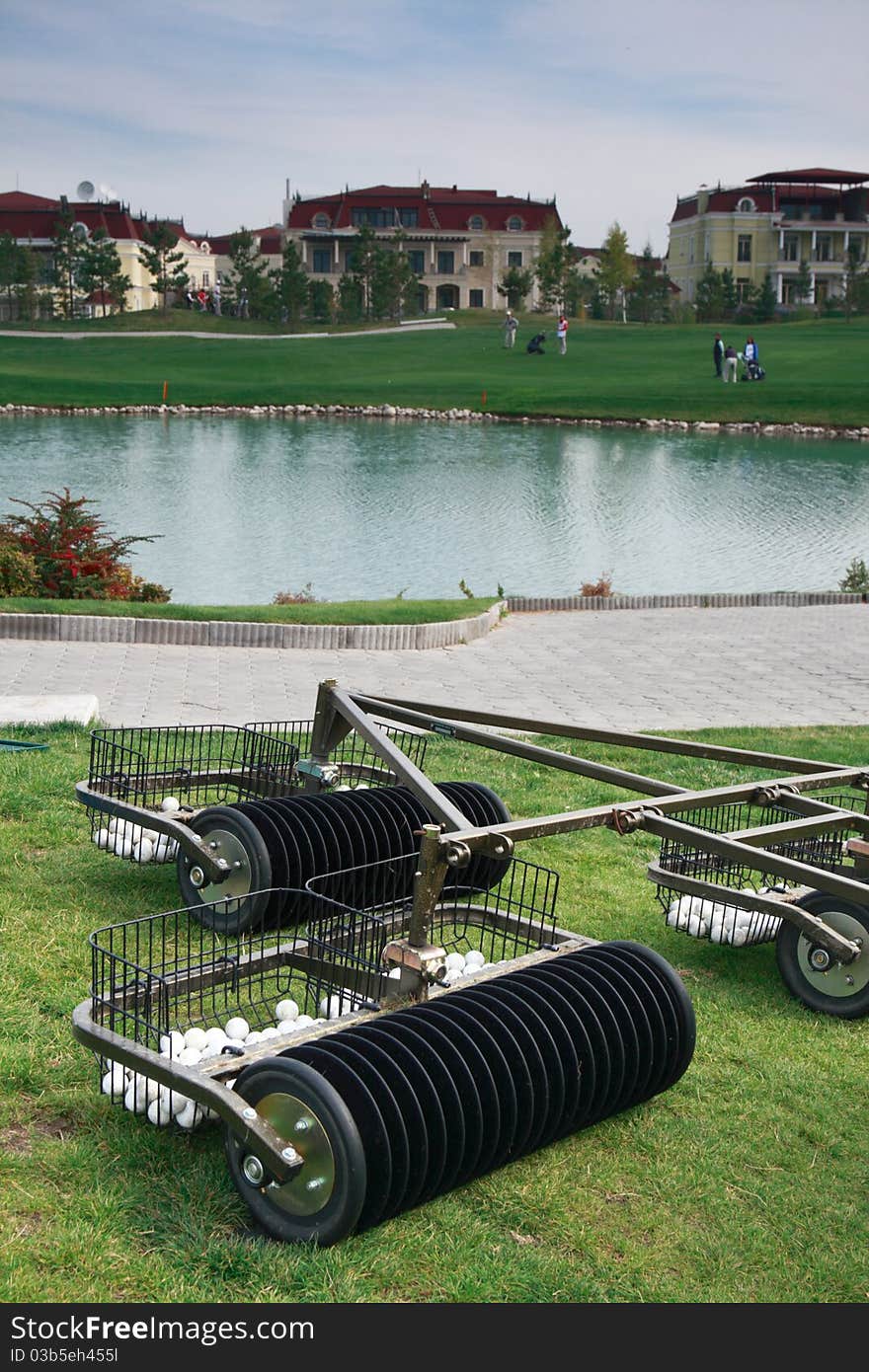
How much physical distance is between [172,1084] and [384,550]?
75.2 feet

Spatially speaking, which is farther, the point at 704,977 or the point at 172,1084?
the point at 704,977

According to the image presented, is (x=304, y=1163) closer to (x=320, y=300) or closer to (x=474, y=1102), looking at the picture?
(x=474, y=1102)

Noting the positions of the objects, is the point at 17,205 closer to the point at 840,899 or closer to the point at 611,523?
the point at 611,523

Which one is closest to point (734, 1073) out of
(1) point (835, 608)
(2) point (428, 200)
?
(1) point (835, 608)

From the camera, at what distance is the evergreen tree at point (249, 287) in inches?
3789

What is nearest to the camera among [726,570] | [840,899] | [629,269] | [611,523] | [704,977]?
[840,899]

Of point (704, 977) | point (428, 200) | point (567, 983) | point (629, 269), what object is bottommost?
point (704, 977)

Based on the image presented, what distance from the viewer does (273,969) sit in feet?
18.0

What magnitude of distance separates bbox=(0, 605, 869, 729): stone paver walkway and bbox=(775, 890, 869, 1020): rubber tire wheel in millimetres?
4421

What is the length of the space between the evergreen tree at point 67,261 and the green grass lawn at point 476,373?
43.5ft

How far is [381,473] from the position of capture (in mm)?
39094

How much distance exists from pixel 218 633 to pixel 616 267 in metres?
95.2

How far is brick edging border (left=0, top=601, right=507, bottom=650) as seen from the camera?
13.1 meters

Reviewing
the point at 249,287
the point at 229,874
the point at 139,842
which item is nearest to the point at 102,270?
the point at 249,287
